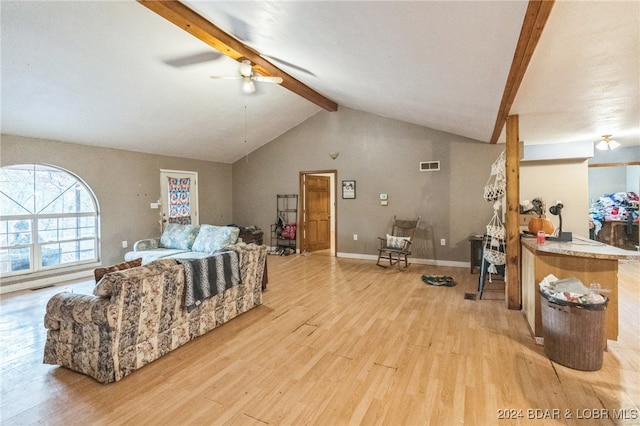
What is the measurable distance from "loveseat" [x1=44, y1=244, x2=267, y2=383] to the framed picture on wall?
172 inches

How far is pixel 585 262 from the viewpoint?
256cm

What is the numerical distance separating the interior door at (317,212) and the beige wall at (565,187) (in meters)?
4.24

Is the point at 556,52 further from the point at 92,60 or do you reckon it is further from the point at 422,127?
the point at 92,60

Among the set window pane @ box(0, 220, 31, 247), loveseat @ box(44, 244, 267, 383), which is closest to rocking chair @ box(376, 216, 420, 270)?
loveseat @ box(44, 244, 267, 383)

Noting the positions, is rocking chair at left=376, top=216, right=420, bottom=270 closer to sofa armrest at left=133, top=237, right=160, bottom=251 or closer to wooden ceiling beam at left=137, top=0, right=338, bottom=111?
wooden ceiling beam at left=137, top=0, right=338, bottom=111

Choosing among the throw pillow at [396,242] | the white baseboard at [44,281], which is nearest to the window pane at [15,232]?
the white baseboard at [44,281]

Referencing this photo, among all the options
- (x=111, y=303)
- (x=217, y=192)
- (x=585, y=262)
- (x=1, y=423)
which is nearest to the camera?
(x=1, y=423)

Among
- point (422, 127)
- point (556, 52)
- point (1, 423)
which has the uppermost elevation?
point (422, 127)

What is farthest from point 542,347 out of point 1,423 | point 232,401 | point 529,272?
point 1,423

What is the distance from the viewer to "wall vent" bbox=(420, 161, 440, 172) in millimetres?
5683

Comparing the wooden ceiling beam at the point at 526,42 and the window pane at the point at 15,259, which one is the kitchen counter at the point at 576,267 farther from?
the window pane at the point at 15,259

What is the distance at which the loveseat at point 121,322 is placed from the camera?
2.16m

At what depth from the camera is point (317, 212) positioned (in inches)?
294

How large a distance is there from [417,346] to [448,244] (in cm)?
343
